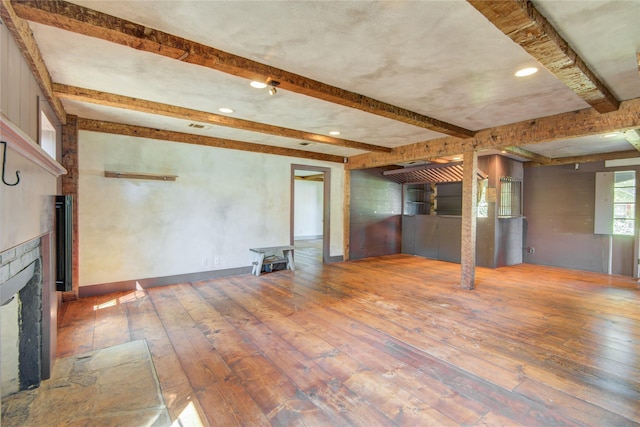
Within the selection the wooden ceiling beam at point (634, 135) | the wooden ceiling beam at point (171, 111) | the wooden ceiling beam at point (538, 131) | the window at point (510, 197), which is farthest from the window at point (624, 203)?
the wooden ceiling beam at point (171, 111)

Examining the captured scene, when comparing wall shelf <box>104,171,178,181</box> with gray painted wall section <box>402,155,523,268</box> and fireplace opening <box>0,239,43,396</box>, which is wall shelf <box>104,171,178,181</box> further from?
gray painted wall section <box>402,155,523,268</box>

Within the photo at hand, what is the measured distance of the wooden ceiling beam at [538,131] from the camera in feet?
10.3

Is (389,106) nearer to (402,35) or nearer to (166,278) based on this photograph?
(402,35)

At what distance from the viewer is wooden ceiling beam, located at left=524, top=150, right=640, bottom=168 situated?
Result: 5.57 m

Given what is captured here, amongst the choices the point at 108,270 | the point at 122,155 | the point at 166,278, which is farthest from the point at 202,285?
the point at 122,155

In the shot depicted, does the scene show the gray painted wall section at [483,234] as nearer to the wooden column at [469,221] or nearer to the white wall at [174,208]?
the wooden column at [469,221]

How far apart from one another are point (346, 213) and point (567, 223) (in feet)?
15.7

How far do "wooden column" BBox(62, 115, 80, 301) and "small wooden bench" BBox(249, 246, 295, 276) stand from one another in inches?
99.4

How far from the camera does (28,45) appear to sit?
1.90 m

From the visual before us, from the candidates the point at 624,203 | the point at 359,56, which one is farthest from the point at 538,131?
the point at 624,203

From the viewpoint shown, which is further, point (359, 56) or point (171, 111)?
point (171, 111)

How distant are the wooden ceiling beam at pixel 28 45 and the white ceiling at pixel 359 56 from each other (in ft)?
0.23

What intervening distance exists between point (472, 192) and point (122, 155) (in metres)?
5.34

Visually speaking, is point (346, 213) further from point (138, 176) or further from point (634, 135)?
point (634, 135)
